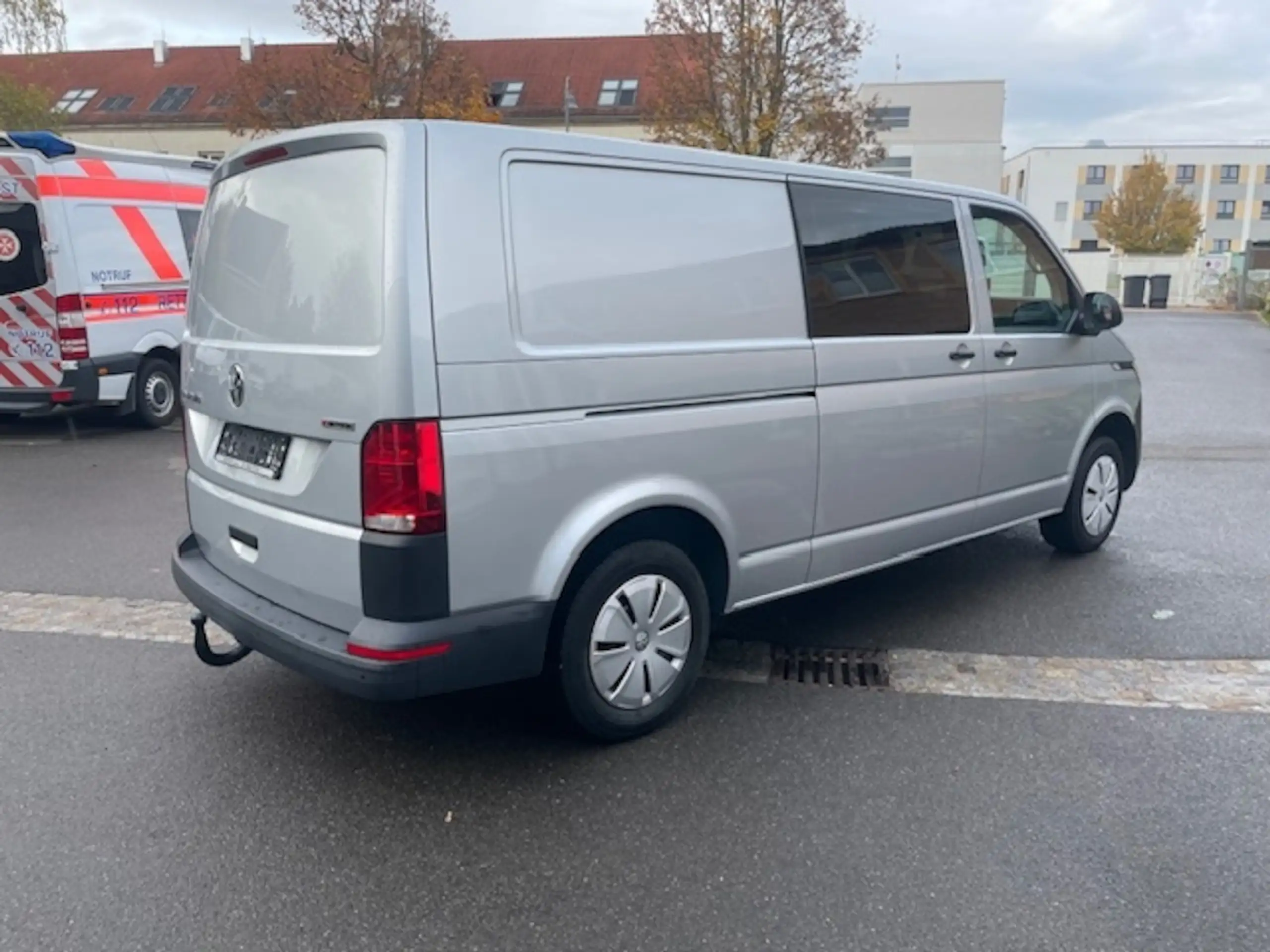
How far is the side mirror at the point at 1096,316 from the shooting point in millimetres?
5223

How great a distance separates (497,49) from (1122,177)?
55371 mm

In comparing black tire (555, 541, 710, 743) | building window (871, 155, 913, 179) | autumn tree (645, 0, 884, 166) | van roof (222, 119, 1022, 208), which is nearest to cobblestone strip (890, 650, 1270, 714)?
black tire (555, 541, 710, 743)

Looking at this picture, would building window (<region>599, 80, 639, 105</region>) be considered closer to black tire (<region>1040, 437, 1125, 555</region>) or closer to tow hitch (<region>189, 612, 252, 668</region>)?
black tire (<region>1040, 437, 1125, 555</region>)

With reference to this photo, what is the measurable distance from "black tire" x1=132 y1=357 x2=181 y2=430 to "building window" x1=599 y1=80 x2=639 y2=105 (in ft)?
91.5

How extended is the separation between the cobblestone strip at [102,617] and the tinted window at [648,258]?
7.81 ft

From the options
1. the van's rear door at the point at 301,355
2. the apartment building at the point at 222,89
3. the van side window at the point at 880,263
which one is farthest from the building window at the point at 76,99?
the van side window at the point at 880,263

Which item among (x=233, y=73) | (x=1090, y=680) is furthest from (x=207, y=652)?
(x=233, y=73)

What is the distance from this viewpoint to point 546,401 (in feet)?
10.0

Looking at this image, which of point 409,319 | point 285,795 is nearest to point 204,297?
point 409,319

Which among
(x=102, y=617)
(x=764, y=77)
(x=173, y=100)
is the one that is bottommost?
(x=102, y=617)

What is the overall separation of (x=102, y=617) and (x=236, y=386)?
2.09 metres

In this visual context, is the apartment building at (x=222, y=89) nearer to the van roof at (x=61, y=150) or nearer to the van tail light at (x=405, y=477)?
the van roof at (x=61, y=150)

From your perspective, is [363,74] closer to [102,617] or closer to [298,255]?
[102,617]

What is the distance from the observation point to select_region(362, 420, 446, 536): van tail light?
9.21ft
